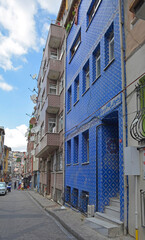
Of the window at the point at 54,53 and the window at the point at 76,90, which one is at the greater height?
the window at the point at 54,53

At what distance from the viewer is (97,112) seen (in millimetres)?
10438

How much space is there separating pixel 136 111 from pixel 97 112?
3.48 metres

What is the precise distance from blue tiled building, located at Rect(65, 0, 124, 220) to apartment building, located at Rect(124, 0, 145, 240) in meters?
0.60

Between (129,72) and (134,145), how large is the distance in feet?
7.45

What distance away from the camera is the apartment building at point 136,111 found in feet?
20.4

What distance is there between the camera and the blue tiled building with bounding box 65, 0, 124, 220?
8.91m

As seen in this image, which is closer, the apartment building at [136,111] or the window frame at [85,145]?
the apartment building at [136,111]

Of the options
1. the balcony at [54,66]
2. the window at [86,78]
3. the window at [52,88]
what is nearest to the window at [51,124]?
the window at [52,88]

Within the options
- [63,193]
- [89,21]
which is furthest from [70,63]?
[63,193]

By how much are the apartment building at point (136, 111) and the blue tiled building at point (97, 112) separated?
1.97 feet

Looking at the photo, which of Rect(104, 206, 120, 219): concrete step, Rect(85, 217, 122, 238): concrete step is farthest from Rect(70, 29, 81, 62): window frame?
Rect(85, 217, 122, 238): concrete step

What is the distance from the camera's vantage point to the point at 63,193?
51.4 ft

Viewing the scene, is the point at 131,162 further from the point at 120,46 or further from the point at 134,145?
the point at 120,46

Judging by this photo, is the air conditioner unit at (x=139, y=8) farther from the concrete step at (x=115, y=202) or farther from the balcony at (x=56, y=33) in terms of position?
the balcony at (x=56, y=33)
